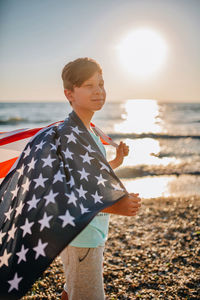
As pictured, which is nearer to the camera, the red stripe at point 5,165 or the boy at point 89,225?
the boy at point 89,225

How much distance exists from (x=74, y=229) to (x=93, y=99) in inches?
41.3

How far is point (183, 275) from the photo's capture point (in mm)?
3986

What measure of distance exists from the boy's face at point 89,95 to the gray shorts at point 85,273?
1.16 m

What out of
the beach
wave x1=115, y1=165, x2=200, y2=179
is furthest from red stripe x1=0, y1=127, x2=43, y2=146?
wave x1=115, y1=165, x2=200, y2=179

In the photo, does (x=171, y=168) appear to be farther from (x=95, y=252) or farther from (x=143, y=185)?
(x=95, y=252)

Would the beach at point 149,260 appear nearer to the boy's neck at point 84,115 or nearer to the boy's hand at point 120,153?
the boy's hand at point 120,153

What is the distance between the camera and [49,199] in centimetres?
172

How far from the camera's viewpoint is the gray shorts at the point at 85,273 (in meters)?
1.91

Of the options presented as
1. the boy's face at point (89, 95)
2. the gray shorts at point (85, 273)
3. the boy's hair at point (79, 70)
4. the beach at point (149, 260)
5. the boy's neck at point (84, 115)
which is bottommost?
the beach at point (149, 260)

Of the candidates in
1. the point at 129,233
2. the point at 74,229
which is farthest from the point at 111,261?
the point at 74,229

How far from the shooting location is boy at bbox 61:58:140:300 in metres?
1.89

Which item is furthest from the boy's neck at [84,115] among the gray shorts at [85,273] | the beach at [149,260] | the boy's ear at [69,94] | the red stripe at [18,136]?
the beach at [149,260]

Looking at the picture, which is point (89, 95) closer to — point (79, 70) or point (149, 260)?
point (79, 70)

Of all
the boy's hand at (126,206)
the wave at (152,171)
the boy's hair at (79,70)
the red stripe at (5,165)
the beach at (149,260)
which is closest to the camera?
the boy's hand at (126,206)
